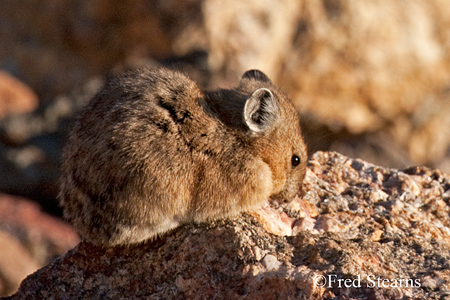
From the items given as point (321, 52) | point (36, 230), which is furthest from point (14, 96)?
point (321, 52)

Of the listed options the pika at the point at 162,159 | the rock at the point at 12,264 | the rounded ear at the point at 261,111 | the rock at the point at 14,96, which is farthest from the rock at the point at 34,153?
the rounded ear at the point at 261,111

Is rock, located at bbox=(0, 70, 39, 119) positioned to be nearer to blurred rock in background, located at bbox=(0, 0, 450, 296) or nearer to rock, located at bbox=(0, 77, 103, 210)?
blurred rock in background, located at bbox=(0, 0, 450, 296)

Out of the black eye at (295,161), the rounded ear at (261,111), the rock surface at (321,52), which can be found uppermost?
the rock surface at (321,52)

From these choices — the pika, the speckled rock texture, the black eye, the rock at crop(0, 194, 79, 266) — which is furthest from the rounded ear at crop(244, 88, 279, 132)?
the rock at crop(0, 194, 79, 266)

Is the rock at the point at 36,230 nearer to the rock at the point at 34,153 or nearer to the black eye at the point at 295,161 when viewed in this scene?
the rock at the point at 34,153

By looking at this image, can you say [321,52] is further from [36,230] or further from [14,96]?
[14,96]
